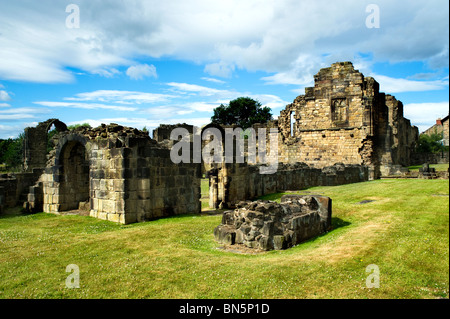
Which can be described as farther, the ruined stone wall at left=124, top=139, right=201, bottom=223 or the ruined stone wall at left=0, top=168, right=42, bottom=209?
the ruined stone wall at left=0, top=168, right=42, bottom=209

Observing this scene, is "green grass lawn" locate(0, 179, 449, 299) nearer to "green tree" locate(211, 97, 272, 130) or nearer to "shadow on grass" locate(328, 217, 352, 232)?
"shadow on grass" locate(328, 217, 352, 232)

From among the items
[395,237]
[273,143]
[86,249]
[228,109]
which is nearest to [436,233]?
[395,237]

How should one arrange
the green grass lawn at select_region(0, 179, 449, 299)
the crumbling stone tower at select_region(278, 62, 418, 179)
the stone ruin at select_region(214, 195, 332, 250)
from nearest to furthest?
the green grass lawn at select_region(0, 179, 449, 299) → the stone ruin at select_region(214, 195, 332, 250) → the crumbling stone tower at select_region(278, 62, 418, 179)

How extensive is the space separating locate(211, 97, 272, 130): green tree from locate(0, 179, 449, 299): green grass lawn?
50.7 metres

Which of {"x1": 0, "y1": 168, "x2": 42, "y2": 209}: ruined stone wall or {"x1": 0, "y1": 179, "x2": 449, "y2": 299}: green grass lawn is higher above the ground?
{"x1": 0, "y1": 168, "x2": 42, "y2": 209}: ruined stone wall

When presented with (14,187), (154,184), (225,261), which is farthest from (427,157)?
(14,187)

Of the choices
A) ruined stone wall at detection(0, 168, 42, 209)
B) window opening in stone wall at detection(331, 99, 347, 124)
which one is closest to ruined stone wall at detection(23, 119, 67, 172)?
ruined stone wall at detection(0, 168, 42, 209)

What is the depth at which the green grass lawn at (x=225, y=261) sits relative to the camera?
4930 mm

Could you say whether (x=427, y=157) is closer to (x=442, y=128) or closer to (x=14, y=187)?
(x=442, y=128)

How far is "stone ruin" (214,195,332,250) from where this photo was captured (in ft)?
24.0

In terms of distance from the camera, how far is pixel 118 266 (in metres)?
6.18

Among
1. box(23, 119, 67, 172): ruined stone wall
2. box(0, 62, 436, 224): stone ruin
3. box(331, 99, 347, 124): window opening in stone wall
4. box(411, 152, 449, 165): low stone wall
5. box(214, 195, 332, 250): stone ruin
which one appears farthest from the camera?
box(411, 152, 449, 165): low stone wall

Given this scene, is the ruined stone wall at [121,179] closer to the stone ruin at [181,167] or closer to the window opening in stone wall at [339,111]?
the stone ruin at [181,167]

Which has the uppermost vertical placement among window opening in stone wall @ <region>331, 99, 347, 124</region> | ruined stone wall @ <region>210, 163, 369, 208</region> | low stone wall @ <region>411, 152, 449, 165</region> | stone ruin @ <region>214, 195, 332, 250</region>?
window opening in stone wall @ <region>331, 99, 347, 124</region>
